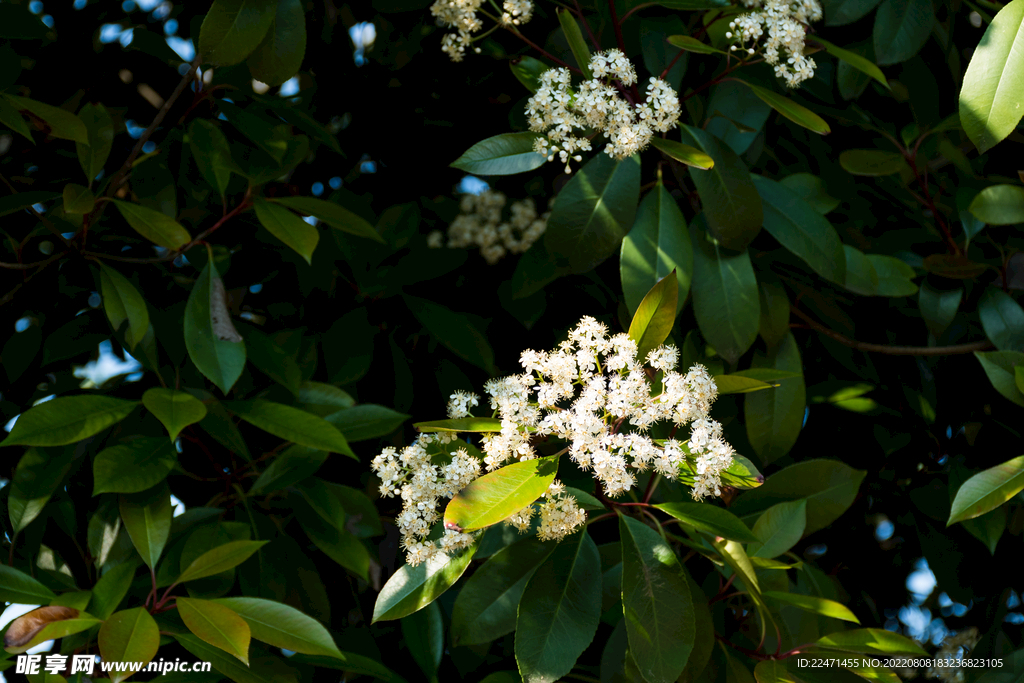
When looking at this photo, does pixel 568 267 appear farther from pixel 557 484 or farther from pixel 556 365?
pixel 557 484

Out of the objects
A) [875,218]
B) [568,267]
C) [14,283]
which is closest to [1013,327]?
[875,218]

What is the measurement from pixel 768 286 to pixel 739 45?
0.53 m

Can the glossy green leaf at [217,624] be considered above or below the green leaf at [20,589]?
above

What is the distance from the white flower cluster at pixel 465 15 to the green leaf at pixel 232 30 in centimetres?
35

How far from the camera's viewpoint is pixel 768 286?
1.53 metres

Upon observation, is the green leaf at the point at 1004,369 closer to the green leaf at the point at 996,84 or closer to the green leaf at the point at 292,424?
the green leaf at the point at 996,84

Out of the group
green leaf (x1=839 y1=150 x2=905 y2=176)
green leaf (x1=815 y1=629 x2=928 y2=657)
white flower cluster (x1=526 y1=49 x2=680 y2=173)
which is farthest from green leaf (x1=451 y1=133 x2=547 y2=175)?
green leaf (x1=815 y1=629 x2=928 y2=657)

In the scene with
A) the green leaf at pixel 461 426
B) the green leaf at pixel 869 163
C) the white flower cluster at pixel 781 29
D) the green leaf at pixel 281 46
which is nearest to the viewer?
the green leaf at pixel 461 426

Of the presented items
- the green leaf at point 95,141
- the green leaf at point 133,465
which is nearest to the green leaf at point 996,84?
the green leaf at point 133,465

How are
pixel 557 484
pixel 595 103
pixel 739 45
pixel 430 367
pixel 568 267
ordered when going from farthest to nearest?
pixel 430 367 → pixel 739 45 → pixel 568 267 → pixel 595 103 → pixel 557 484

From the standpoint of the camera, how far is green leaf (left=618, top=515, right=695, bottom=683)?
3.41 ft

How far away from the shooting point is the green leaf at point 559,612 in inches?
42.3

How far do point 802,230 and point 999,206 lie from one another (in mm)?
385

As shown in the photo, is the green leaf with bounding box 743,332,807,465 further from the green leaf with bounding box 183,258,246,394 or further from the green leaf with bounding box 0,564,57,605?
the green leaf with bounding box 0,564,57,605
